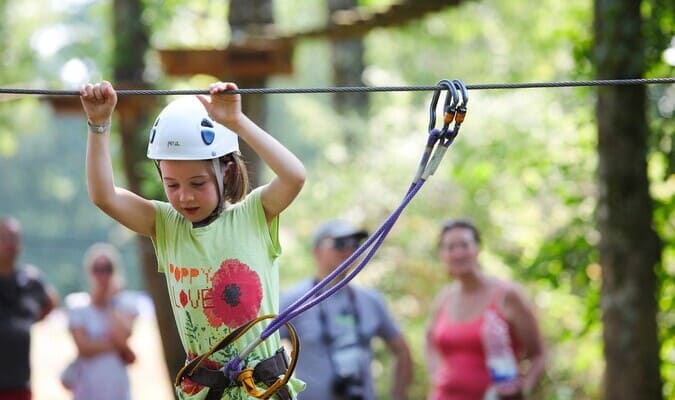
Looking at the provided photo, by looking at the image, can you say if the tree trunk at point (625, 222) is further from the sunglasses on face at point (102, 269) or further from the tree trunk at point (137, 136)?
the tree trunk at point (137, 136)

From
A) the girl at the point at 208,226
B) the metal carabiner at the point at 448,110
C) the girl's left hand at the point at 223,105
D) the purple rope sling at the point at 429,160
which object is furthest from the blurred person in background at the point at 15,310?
the metal carabiner at the point at 448,110

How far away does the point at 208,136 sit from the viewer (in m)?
3.97

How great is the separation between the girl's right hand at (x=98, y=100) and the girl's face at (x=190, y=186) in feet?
0.79

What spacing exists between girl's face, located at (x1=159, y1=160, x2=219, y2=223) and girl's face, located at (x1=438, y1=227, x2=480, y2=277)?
3.08 m

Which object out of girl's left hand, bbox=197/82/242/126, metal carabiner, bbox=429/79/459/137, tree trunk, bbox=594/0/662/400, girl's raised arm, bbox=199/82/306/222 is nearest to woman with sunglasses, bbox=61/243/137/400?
tree trunk, bbox=594/0/662/400

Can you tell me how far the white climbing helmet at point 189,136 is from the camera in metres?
3.93

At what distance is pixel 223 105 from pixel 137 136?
800 centimetres

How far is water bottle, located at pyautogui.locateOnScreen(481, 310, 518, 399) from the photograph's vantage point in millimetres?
6601

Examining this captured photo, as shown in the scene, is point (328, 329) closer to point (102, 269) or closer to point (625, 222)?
point (625, 222)

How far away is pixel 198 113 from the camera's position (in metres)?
4.06

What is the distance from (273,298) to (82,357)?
487 centimetres

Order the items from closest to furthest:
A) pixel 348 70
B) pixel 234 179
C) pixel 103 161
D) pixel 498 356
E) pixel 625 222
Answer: pixel 103 161 → pixel 234 179 → pixel 498 356 → pixel 625 222 → pixel 348 70

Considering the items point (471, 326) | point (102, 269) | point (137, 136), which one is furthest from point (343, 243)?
point (137, 136)

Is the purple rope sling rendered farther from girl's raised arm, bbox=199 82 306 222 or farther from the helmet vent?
the helmet vent
